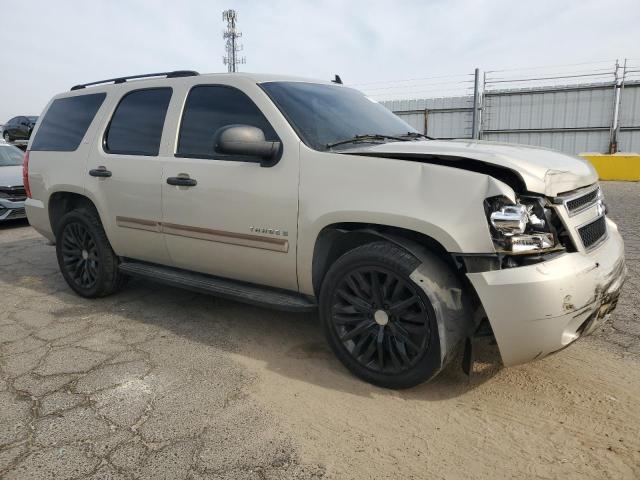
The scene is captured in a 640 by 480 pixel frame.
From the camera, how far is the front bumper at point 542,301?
7.48 ft

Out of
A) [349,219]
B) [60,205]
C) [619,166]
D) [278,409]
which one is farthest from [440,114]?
[278,409]

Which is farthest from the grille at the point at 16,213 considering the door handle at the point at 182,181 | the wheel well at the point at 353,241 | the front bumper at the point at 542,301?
the front bumper at the point at 542,301

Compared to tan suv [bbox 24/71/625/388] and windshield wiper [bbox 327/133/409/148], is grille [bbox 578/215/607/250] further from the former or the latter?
windshield wiper [bbox 327/133/409/148]

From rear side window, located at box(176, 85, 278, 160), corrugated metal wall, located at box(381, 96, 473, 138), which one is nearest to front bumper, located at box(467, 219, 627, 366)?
rear side window, located at box(176, 85, 278, 160)

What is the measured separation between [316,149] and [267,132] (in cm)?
40

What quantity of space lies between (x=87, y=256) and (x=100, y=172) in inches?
33.4

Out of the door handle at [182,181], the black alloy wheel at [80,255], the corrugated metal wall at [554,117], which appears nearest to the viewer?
the door handle at [182,181]

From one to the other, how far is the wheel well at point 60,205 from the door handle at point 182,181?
1.51 meters

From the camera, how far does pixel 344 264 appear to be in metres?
2.78

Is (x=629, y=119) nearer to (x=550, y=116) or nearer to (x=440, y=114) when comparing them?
(x=550, y=116)

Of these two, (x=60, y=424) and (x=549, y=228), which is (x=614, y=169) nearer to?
(x=549, y=228)

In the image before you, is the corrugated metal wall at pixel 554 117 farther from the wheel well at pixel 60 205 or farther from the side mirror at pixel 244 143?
the side mirror at pixel 244 143

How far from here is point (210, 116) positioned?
349 centimetres

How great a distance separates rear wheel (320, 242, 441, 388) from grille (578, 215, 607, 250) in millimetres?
871
